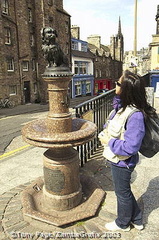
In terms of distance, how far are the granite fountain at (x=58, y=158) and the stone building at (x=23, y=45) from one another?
71.0 ft

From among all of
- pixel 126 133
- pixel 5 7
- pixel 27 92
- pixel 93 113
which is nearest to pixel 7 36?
pixel 5 7

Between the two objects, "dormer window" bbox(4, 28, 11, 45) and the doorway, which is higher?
"dormer window" bbox(4, 28, 11, 45)

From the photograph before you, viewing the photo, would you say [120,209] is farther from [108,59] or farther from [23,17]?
[108,59]

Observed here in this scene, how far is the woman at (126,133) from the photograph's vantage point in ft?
7.75

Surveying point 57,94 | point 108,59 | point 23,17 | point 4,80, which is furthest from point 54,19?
point 57,94

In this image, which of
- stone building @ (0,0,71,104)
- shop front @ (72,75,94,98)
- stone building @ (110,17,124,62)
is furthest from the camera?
stone building @ (110,17,124,62)

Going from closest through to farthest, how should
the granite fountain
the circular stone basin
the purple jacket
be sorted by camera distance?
the purple jacket < the circular stone basin < the granite fountain

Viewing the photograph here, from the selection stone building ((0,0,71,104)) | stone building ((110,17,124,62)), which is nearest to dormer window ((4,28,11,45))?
stone building ((0,0,71,104))

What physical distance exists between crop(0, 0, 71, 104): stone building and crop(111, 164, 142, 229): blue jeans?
2269cm

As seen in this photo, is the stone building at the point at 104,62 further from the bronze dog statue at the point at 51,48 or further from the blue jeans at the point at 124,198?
the blue jeans at the point at 124,198

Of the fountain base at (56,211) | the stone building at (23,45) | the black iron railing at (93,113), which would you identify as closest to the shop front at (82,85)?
the stone building at (23,45)

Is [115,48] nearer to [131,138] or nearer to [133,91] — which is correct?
[133,91]

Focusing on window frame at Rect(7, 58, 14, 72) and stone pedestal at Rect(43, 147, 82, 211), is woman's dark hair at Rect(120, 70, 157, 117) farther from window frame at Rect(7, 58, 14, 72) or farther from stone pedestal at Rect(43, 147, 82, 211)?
window frame at Rect(7, 58, 14, 72)

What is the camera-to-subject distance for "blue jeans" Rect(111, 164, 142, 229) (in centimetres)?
266
